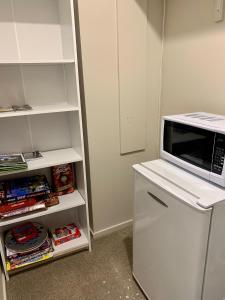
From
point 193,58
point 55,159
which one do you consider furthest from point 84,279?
point 193,58

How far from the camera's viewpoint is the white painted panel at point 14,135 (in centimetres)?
168

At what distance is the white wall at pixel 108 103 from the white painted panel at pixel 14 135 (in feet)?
1.59

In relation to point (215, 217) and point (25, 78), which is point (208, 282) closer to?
point (215, 217)

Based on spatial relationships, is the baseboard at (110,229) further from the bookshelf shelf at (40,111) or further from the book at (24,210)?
the bookshelf shelf at (40,111)

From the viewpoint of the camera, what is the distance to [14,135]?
172 centimetres

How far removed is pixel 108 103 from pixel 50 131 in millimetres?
512

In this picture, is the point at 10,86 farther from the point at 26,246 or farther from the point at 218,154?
the point at 218,154

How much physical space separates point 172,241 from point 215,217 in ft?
0.88

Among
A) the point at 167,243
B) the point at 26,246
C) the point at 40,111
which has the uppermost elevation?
the point at 40,111

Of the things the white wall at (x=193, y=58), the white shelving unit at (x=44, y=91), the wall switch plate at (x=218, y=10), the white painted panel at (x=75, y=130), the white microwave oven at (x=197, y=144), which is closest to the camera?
the white microwave oven at (x=197, y=144)

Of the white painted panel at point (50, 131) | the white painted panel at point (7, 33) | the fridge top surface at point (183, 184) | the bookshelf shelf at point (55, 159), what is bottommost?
the bookshelf shelf at point (55, 159)

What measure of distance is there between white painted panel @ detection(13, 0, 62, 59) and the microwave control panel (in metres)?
1.28

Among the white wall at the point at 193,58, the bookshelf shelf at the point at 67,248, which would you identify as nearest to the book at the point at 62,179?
the bookshelf shelf at the point at 67,248

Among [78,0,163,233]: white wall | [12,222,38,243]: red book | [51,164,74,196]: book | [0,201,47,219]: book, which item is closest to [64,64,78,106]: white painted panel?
[78,0,163,233]: white wall
